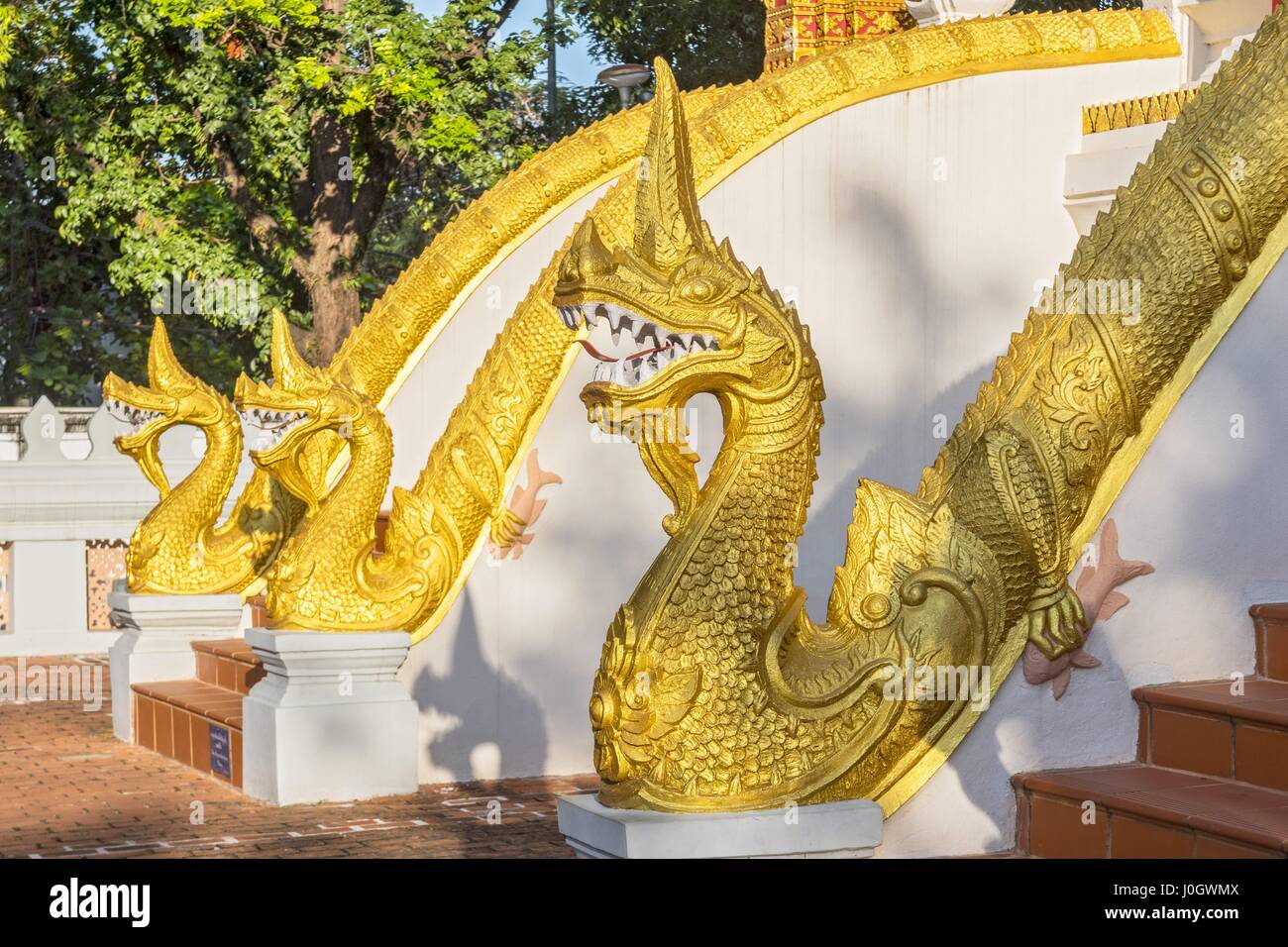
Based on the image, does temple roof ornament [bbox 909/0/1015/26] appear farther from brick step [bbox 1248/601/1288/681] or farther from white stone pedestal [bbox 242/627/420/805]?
brick step [bbox 1248/601/1288/681]

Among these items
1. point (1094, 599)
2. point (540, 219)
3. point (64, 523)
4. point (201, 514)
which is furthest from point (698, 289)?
point (64, 523)

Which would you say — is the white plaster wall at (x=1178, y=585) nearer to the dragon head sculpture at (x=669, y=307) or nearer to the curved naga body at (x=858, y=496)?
the curved naga body at (x=858, y=496)

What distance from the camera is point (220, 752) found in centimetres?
675

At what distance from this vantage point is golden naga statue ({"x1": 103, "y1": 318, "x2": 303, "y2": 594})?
7.85 meters

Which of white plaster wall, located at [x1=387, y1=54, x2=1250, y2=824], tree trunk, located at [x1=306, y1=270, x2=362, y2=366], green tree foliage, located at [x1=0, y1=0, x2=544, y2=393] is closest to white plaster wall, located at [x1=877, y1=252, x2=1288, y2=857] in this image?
white plaster wall, located at [x1=387, y1=54, x2=1250, y2=824]

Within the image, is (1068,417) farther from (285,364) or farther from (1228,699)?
(285,364)

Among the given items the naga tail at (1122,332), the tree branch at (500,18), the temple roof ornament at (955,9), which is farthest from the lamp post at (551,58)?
the naga tail at (1122,332)

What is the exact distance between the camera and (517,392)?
6562 mm

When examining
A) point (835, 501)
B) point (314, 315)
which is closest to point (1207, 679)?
point (835, 501)

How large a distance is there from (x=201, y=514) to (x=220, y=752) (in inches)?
63.0

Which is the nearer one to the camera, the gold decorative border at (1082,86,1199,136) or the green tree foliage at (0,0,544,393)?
the gold decorative border at (1082,86,1199,136)

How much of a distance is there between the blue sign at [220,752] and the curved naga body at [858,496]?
3.41 meters

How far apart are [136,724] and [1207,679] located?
16.8 feet

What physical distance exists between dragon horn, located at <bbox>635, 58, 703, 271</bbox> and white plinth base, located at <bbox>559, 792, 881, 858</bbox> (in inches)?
42.2
